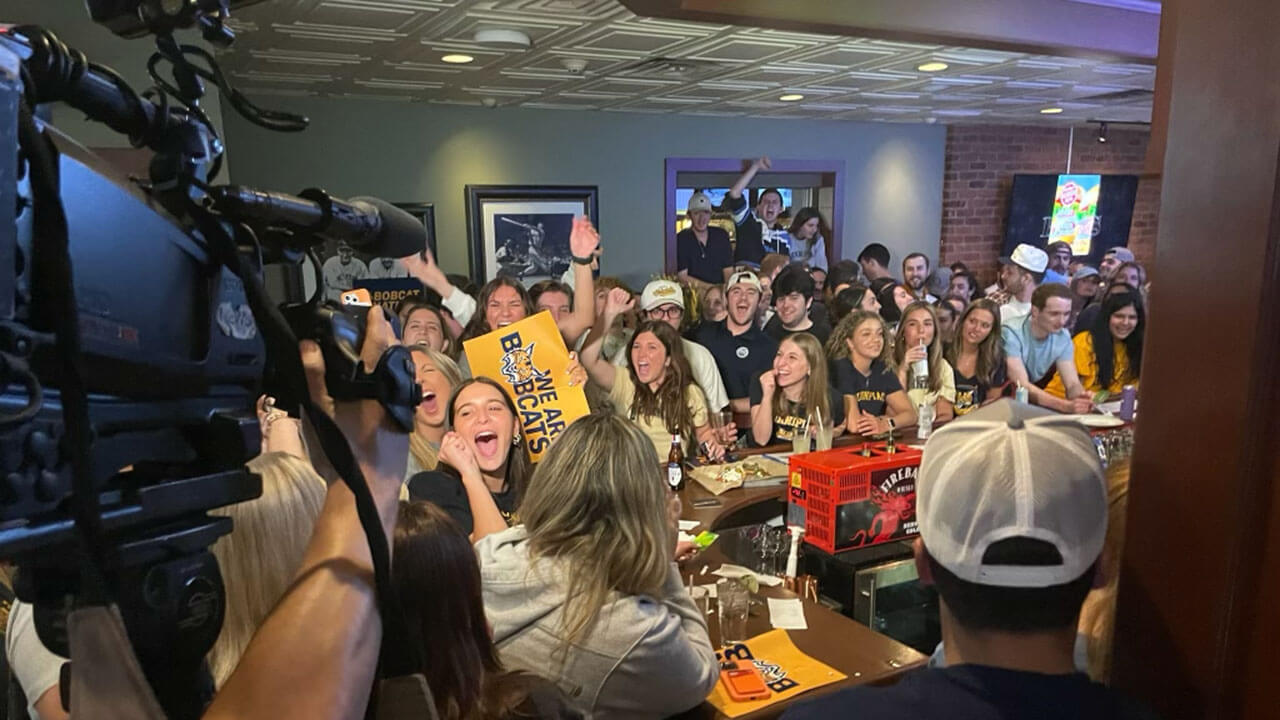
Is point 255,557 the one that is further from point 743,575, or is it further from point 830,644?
point 743,575

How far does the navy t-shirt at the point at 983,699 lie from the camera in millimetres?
910

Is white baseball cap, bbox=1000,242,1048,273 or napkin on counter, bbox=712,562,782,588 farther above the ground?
white baseball cap, bbox=1000,242,1048,273

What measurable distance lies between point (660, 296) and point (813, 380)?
3.21ft

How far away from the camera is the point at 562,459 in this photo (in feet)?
5.96

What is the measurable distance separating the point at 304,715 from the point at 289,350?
287mm

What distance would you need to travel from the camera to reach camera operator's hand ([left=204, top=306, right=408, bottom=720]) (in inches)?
24.3

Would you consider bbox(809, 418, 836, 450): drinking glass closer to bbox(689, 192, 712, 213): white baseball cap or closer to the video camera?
the video camera

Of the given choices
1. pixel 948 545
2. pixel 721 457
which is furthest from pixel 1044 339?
pixel 948 545

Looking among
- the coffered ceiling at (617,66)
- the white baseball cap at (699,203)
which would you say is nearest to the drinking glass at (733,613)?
the coffered ceiling at (617,66)

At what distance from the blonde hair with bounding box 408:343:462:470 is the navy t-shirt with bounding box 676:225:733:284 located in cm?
468

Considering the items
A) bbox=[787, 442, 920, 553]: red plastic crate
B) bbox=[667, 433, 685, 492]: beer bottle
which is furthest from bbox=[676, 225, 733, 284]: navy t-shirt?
bbox=[787, 442, 920, 553]: red plastic crate

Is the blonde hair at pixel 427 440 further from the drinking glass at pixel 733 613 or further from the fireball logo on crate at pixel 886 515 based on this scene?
the fireball logo on crate at pixel 886 515

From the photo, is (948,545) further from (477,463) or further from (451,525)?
(477,463)

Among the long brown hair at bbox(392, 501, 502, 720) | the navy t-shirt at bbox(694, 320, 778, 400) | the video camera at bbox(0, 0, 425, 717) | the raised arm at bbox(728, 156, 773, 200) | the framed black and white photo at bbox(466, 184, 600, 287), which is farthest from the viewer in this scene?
the raised arm at bbox(728, 156, 773, 200)
